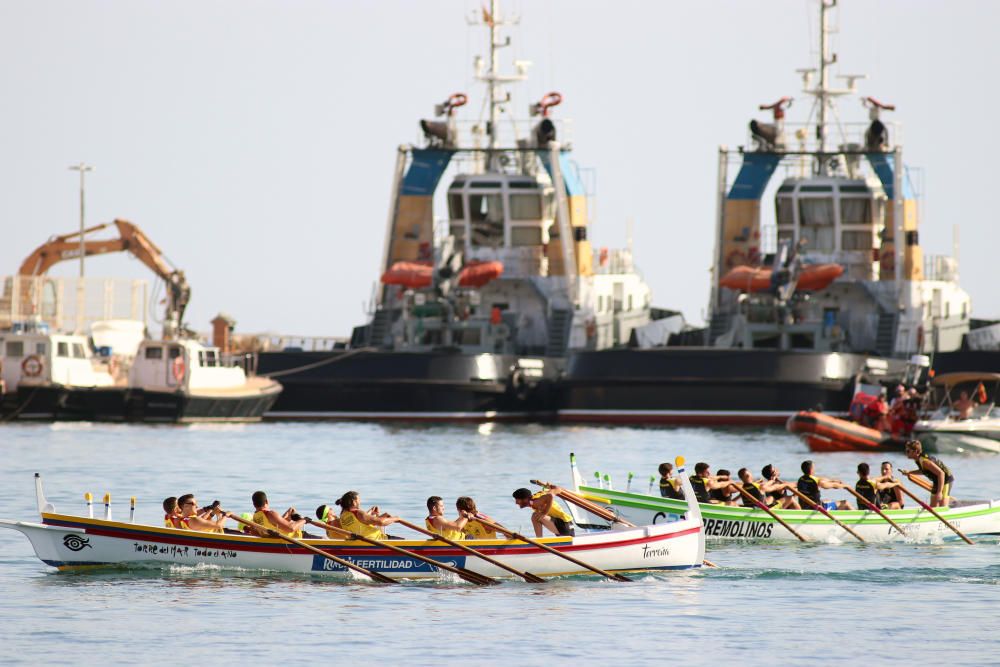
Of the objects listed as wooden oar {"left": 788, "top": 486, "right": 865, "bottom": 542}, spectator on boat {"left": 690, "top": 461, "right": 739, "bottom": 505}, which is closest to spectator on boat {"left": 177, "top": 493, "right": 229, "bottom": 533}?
spectator on boat {"left": 690, "top": 461, "right": 739, "bottom": 505}

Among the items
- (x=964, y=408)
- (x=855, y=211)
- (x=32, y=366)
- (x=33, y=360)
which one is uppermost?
(x=855, y=211)

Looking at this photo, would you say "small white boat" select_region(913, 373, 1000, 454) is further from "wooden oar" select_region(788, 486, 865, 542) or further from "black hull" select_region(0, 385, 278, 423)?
"black hull" select_region(0, 385, 278, 423)

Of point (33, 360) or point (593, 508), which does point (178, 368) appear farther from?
A: point (593, 508)

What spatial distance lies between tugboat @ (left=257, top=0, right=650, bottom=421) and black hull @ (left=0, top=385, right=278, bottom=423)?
4752 millimetres

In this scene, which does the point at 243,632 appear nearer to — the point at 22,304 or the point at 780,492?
the point at 780,492

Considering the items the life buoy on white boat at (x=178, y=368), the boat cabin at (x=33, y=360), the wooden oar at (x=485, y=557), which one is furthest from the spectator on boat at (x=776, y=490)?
the boat cabin at (x=33, y=360)

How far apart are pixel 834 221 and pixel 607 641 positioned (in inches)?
2065

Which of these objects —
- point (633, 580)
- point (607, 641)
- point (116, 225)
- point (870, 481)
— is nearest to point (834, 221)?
point (116, 225)

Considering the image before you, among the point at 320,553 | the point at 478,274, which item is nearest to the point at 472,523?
the point at 320,553

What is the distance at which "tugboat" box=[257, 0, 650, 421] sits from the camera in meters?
72.2

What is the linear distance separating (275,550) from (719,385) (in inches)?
1557

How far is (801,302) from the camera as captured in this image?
75.2 metres

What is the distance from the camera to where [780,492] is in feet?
117

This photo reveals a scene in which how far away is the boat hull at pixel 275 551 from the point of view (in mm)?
29484
